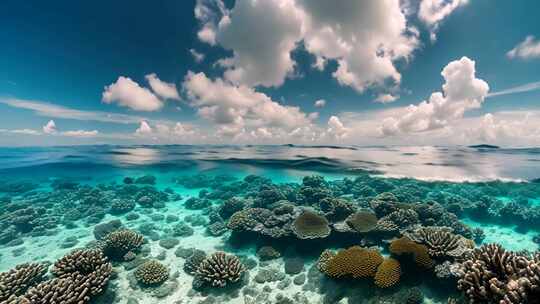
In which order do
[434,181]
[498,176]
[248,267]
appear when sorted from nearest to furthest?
[248,267] < [498,176] < [434,181]

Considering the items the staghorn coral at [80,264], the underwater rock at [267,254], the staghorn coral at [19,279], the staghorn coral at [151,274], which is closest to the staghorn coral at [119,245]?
the staghorn coral at [151,274]

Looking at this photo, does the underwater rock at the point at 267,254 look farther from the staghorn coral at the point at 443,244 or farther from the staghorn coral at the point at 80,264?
the staghorn coral at the point at 80,264

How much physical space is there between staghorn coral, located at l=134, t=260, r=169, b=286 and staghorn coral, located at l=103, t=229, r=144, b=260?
1.66m

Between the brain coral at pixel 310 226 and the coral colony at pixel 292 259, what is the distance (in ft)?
0.14

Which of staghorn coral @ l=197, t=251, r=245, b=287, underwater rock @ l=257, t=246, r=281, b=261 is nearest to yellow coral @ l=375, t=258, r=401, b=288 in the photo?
underwater rock @ l=257, t=246, r=281, b=261

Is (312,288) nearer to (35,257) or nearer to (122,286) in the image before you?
(122,286)

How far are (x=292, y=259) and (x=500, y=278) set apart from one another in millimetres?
6344

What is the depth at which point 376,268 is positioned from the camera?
696 centimetres

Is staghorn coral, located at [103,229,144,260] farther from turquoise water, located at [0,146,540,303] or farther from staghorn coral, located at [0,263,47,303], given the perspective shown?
staghorn coral, located at [0,263,47,303]

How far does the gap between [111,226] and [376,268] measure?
15052 millimetres

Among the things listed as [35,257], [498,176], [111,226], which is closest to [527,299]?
[35,257]

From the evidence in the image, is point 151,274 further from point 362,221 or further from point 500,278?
point 500,278

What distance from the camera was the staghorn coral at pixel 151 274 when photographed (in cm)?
807

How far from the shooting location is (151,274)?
26.8 feet
